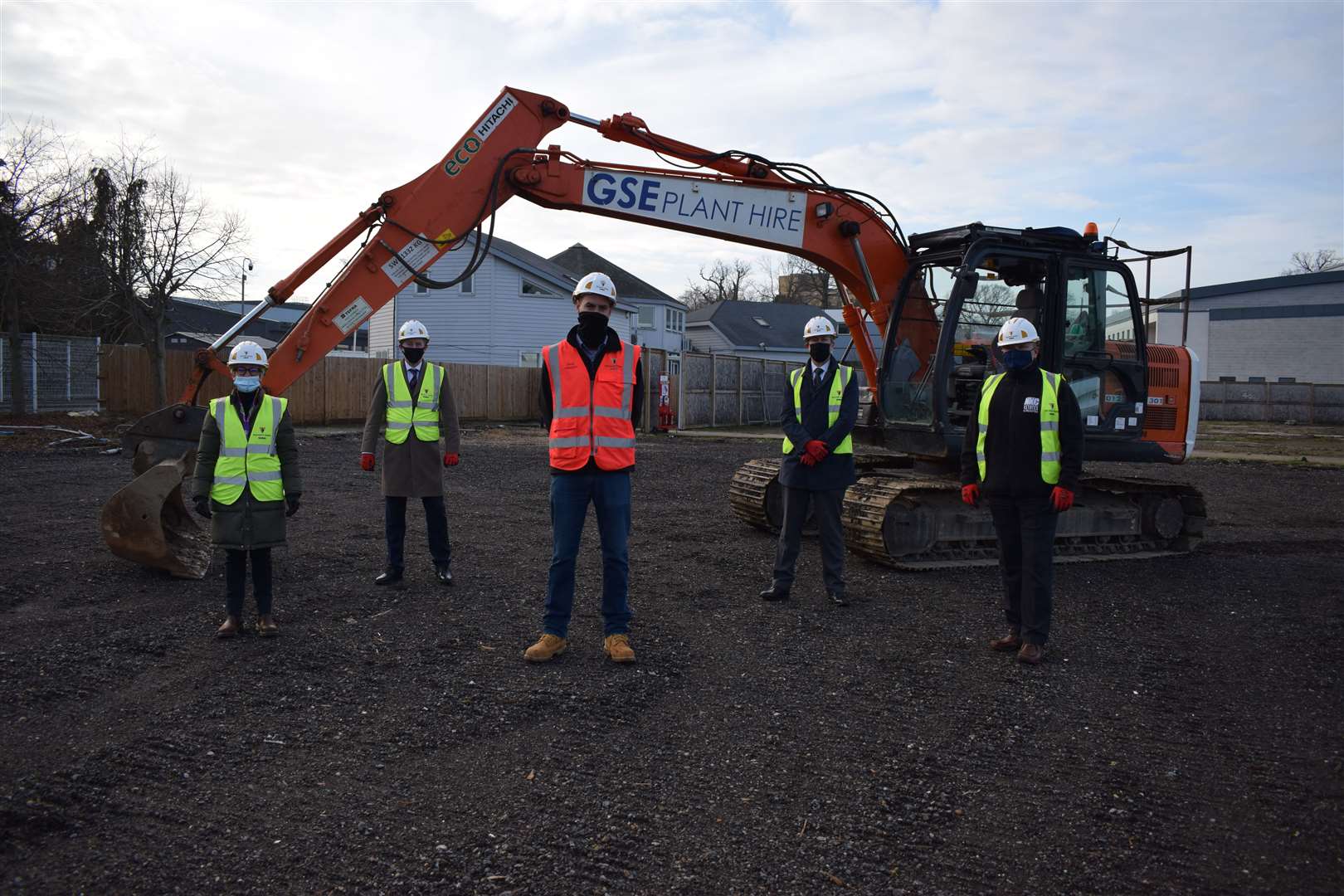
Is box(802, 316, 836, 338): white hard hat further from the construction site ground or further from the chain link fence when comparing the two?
the chain link fence

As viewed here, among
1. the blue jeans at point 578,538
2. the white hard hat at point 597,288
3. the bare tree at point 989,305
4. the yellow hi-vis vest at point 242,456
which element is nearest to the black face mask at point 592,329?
the white hard hat at point 597,288

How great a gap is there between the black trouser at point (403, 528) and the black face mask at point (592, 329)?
215cm

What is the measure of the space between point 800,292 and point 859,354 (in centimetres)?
6475

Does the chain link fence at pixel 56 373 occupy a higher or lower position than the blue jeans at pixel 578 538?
higher

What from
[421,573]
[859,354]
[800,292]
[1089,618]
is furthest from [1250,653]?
[800,292]

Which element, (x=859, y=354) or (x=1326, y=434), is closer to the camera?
(x=859, y=354)

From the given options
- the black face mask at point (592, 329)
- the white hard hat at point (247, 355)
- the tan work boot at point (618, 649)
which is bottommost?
the tan work boot at point (618, 649)

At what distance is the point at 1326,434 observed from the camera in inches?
1015

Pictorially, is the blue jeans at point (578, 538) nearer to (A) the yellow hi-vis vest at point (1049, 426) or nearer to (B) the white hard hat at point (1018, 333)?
(A) the yellow hi-vis vest at point (1049, 426)

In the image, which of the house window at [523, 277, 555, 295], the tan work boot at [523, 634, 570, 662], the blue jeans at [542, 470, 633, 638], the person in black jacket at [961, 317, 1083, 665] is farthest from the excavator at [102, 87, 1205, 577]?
the house window at [523, 277, 555, 295]

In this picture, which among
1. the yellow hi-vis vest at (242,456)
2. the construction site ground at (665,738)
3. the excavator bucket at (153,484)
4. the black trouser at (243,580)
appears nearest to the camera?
the construction site ground at (665,738)

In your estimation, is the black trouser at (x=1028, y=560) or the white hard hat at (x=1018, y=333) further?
the white hard hat at (x=1018, y=333)

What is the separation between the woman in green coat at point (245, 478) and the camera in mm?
5488

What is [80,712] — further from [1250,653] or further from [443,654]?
[1250,653]
